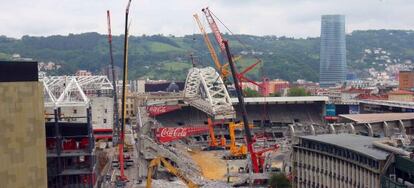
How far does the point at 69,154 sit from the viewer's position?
46844 mm

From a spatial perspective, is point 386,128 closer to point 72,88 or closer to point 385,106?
point 72,88

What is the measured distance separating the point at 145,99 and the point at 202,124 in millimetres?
19717

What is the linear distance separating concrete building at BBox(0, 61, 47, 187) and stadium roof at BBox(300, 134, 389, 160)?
17.9 metres

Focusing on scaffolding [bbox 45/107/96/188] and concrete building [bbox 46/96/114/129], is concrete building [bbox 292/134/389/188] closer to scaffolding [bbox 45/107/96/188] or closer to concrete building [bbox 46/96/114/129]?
scaffolding [bbox 45/107/96/188]

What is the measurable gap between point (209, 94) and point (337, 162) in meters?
58.9

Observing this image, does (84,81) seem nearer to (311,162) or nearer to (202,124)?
(202,124)

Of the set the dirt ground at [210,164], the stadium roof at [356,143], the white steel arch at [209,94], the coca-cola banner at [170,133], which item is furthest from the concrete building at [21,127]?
the white steel arch at [209,94]

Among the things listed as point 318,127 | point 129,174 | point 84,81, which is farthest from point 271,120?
point 318,127

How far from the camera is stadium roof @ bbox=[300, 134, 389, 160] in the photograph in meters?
36.2

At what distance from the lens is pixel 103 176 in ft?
188

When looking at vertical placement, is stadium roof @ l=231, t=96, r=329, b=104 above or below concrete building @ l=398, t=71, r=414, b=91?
below

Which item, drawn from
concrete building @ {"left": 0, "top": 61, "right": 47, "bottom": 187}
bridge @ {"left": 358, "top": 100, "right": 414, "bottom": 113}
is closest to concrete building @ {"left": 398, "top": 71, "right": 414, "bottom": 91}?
bridge @ {"left": 358, "top": 100, "right": 414, "bottom": 113}

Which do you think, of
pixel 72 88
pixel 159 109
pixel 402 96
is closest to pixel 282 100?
pixel 159 109

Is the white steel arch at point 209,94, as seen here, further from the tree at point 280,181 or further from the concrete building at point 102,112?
the tree at point 280,181
